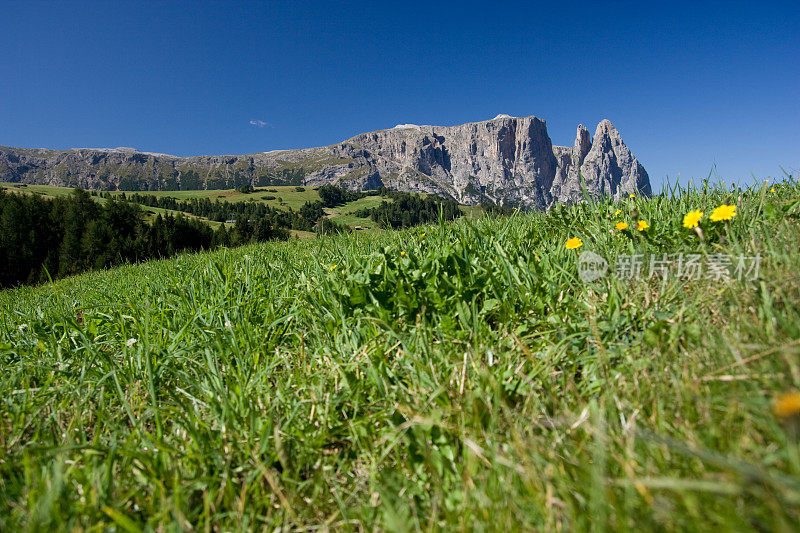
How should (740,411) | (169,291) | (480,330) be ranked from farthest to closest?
1. (169,291)
2. (480,330)
3. (740,411)

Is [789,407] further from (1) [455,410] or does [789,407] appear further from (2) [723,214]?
(2) [723,214]

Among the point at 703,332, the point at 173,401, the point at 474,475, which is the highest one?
the point at 703,332

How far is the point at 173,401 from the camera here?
2021mm

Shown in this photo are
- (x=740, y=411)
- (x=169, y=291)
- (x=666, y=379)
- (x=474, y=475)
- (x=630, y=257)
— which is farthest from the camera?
(x=169, y=291)

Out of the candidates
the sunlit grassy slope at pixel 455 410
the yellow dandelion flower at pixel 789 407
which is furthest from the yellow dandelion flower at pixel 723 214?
the yellow dandelion flower at pixel 789 407

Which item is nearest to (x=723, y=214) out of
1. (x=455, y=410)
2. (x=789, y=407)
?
(x=789, y=407)

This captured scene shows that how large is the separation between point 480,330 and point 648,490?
110cm

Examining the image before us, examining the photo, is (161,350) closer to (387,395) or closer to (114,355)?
(114,355)

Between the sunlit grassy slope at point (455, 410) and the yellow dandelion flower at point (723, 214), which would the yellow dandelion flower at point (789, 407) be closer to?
the sunlit grassy slope at point (455, 410)

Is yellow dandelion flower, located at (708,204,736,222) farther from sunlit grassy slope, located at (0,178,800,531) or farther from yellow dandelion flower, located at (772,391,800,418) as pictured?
yellow dandelion flower, located at (772,391,800,418)

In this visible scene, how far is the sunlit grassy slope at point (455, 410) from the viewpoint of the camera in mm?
981

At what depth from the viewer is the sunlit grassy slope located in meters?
0.98

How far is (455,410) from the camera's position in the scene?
1.46m

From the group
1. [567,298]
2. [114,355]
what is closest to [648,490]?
[567,298]
